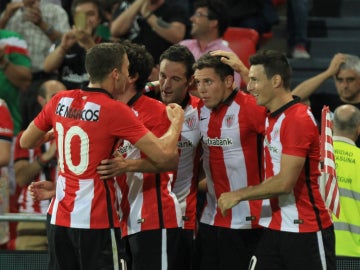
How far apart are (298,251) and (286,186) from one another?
1.45 feet

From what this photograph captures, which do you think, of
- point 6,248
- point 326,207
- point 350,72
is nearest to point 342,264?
point 326,207

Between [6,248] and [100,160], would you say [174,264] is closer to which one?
[100,160]

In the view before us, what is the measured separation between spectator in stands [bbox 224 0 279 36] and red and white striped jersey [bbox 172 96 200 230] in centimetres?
370

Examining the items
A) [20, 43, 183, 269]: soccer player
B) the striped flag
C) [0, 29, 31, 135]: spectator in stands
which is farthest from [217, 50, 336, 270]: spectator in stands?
[0, 29, 31, 135]: spectator in stands

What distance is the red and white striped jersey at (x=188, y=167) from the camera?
21.8 feet

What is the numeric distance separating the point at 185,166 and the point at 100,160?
0.85m

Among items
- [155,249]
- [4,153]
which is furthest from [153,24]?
[155,249]

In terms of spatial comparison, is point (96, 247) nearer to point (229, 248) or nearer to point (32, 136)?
point (32, 136)

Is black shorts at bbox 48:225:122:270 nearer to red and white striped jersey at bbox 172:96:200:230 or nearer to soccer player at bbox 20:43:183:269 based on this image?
soccer player at bbox 20:43:183:269

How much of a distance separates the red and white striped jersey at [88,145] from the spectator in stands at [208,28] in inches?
121

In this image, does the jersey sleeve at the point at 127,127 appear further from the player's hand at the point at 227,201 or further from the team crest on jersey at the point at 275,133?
the team crest on jersey at the point at 275,133

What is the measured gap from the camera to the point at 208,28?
9.05m

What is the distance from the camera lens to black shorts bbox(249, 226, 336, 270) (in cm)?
620

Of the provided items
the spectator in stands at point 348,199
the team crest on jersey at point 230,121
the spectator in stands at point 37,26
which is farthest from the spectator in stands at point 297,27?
the team crest on jersey at point 230,121
